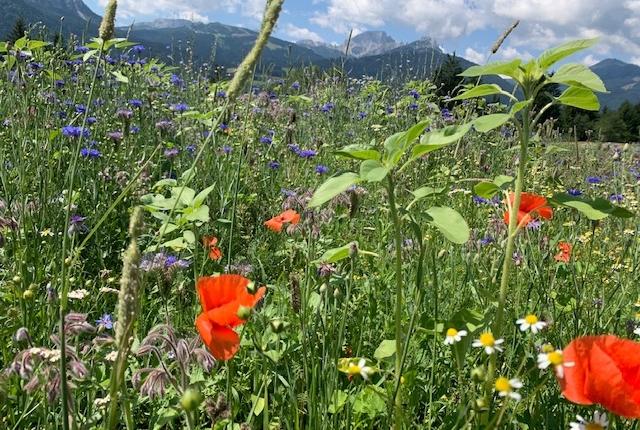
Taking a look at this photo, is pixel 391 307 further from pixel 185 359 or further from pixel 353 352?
pixel 185 359

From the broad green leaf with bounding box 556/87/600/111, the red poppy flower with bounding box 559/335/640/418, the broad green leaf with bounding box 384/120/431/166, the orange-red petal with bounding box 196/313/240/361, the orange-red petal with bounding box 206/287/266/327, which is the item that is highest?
the broad green leaf with bounding box 556/87/600/111

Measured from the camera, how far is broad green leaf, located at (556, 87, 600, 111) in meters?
1.17

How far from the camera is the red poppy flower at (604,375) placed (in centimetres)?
94

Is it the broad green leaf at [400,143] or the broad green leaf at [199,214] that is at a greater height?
the broad green leaf at [400,143]

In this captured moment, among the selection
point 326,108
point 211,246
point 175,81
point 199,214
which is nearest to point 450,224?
point 199,214

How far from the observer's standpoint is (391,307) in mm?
2270

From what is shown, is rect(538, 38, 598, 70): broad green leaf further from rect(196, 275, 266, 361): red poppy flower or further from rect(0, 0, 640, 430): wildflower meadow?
rect(196, 275, 266, 361): red poppy flower

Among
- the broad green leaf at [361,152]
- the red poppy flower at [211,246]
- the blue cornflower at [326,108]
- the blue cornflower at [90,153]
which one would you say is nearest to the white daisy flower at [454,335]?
the broad green leaf at [361,152]

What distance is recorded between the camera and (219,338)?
114 centimetres

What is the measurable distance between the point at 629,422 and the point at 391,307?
3.01 ft

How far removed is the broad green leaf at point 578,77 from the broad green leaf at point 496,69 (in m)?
0.08

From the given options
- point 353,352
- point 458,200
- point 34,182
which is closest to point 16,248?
point 34,182

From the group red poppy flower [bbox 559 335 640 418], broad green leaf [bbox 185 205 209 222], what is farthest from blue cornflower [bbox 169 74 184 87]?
red poppy flower [bbox 559 335 640 418]

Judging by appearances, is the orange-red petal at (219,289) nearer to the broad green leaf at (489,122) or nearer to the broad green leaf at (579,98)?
the broad green leaf at (489,122)
